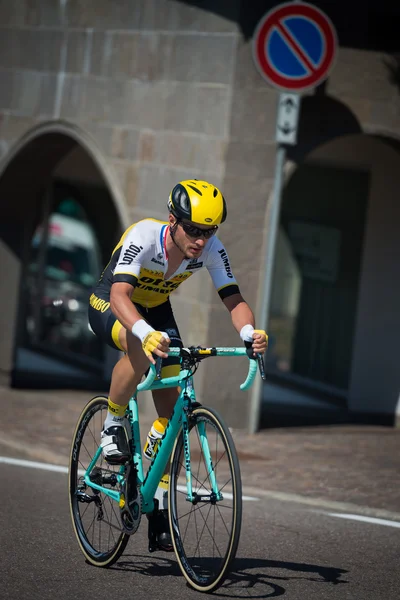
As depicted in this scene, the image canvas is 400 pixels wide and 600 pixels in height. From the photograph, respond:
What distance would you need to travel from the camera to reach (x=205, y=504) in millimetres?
5320

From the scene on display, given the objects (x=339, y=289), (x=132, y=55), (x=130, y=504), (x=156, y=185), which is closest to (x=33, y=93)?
(x=132, y=55)

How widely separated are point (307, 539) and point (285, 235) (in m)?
8.43

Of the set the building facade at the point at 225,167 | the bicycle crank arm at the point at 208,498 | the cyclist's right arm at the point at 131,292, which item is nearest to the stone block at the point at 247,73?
the building facade at the point at 225,167

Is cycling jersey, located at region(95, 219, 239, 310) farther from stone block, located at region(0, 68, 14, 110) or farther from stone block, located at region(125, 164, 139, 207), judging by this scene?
stone block, located at region(0, 68, 14, 110)

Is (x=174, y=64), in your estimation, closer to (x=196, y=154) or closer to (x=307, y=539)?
(x=196, y=154)

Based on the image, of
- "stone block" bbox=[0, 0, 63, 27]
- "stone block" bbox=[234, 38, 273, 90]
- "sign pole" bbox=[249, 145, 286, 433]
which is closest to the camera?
"sign pole" bbox=[249, 145, 286, 433]

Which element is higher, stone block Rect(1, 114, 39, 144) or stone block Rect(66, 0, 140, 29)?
stone block Rect(66, 0, 140, 29)

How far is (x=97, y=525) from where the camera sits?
6102 mm

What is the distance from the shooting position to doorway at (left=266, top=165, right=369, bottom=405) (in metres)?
13.7

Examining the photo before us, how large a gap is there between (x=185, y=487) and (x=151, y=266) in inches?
44.3

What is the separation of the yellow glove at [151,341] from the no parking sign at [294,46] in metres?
5.32

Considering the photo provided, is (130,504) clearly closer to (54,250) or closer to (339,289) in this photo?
(339,289)

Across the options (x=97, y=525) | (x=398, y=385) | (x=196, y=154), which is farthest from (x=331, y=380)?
(x=97, y=525)

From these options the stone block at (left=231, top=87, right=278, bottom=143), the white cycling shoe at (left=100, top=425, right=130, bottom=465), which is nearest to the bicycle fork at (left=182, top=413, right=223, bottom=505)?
the white cycling shoe at (left=100, top=425, right=130, bottom=465)
